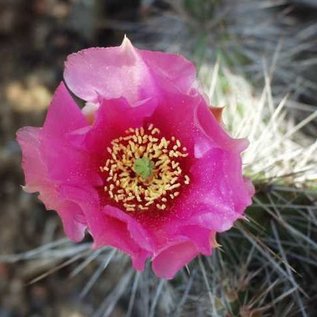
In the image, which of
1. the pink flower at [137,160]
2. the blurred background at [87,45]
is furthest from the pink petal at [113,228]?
the blurred background at [87,45]

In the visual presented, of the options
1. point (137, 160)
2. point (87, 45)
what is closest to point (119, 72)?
point (137, 160)

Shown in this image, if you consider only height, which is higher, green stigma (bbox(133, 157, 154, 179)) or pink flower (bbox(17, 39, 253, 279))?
pink flower (bbox(17, 39, 253, 279))

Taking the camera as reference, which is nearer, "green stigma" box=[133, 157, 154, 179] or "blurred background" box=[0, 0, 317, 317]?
"green stigma" box=[133, 157, 154, 179]

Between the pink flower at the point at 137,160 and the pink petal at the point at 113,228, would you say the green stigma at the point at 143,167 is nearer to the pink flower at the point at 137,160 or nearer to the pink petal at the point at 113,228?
the pink flower at the point at 137,160

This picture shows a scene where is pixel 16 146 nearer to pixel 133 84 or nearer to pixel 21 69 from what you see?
pixel 21 69

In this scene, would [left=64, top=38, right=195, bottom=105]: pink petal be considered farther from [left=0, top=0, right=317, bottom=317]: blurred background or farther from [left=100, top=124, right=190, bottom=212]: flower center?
[left=0, top=0, right=317, bottom=317]: blurred background

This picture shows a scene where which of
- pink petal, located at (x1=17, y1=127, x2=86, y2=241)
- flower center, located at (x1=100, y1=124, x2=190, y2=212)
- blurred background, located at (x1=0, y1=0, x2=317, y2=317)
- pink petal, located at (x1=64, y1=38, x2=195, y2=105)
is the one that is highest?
pink petal, located at (x1=64, y1=38, x2=195, y2=105)

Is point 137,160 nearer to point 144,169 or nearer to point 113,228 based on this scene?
point 144,169

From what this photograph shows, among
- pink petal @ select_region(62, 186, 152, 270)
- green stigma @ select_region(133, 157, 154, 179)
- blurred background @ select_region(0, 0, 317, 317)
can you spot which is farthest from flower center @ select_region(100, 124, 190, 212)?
blurred background @ select_region(0, 0, 317, 317)
